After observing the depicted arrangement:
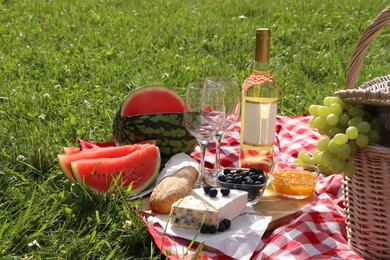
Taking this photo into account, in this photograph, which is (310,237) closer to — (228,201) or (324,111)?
(228,201)

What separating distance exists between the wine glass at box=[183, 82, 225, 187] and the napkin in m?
0.47

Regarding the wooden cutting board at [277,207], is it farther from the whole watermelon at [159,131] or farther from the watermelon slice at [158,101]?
the watermelon slice at [158,101]

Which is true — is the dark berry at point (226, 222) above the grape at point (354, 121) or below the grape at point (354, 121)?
below

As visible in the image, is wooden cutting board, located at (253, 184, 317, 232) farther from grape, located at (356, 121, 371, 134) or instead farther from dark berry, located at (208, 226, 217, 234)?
grape, located at (356, 121, 371, 134)

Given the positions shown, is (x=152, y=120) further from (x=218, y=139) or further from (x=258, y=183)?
(x=258, y=183)

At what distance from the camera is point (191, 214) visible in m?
3.10

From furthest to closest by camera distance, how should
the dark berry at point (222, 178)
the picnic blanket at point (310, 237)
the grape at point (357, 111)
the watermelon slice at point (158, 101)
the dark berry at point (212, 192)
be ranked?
1. the watermelon slice at point (158, 101)
2. the dark berry at point (222, 178)
3. the dark berry at point (212, 192)
4. the picnic blanket at point (310, 237)
5. the grape at point (357, 111)

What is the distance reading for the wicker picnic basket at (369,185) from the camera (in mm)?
2746

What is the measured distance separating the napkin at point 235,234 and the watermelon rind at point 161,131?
732mm

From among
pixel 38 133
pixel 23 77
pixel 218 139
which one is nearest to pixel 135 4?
pixel 23 77

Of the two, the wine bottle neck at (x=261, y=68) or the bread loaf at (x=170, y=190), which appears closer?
the bread loaf at (x=170, y=190)

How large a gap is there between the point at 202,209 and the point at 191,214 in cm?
6

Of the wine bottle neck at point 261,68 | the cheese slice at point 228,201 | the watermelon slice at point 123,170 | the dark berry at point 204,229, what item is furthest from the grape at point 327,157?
the watermelon slice at point 123,170

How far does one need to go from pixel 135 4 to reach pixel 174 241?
5878 mm
